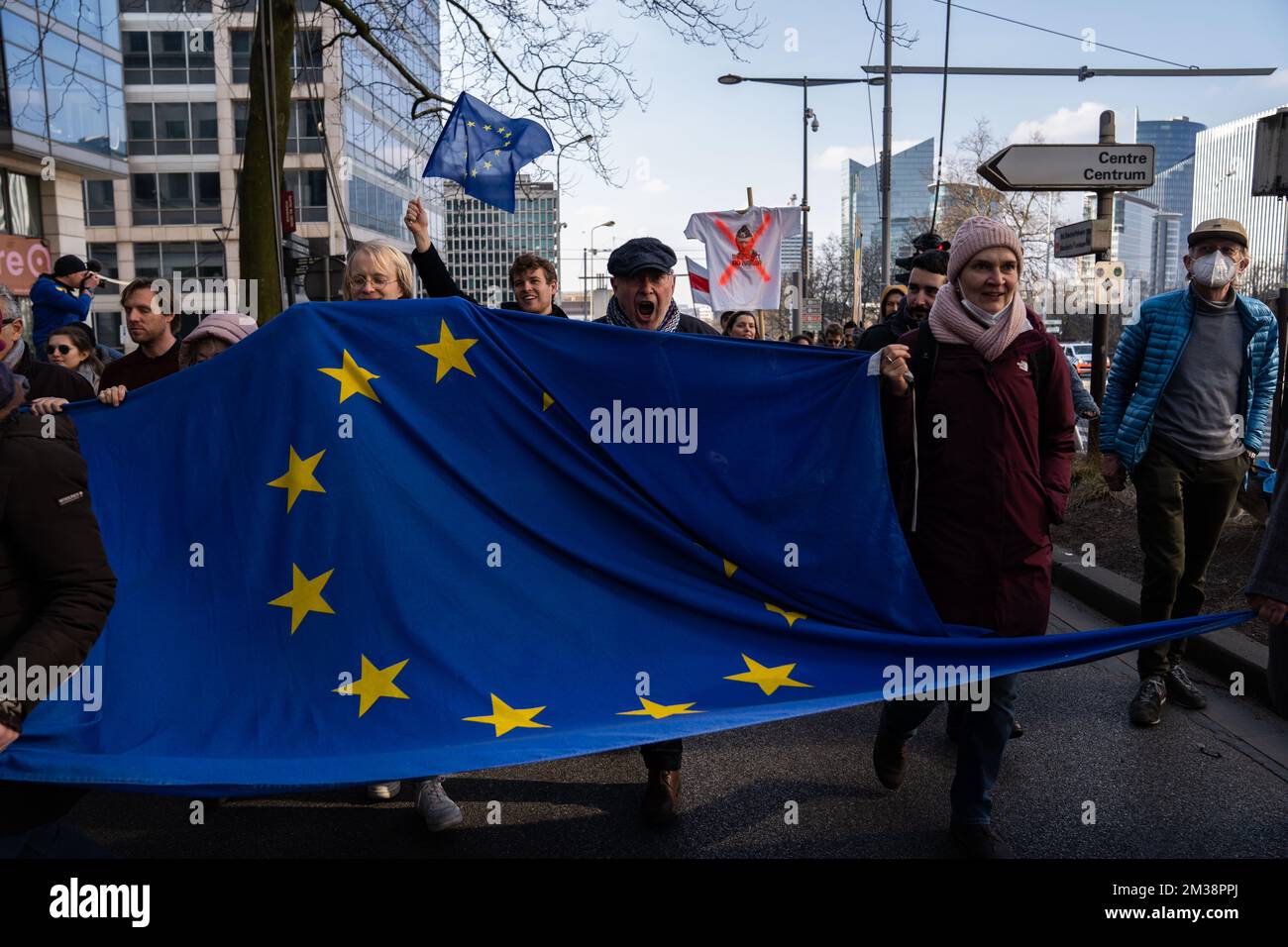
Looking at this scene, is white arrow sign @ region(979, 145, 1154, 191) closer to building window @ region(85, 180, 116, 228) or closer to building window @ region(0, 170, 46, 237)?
building window @ region(0, 170, 46, 237)

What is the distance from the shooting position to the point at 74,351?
6.05m

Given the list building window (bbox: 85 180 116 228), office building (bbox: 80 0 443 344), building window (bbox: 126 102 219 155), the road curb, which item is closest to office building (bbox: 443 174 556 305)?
office building (bbox: 80 0 443 344)

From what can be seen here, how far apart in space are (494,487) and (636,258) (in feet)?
4.00

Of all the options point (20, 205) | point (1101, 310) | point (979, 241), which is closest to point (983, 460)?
point (979, 241)

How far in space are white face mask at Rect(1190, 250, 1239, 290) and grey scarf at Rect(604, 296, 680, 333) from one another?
2.48 meters

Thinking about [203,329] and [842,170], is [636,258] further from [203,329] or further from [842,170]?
[842,170]

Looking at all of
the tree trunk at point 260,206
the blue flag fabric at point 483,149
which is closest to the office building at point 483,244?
the tree trunk at point 260,206

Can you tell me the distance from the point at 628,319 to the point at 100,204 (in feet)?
170

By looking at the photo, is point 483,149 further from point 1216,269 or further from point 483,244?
point 483,244

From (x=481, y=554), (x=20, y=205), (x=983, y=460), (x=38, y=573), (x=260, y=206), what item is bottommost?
(x=481, y=554)

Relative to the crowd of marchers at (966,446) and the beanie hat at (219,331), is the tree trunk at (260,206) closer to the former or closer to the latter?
the crowd of marchers at (966,446)

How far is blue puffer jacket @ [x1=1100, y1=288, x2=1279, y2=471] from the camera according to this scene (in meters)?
5.05

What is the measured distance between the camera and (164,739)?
3078 millimetres
